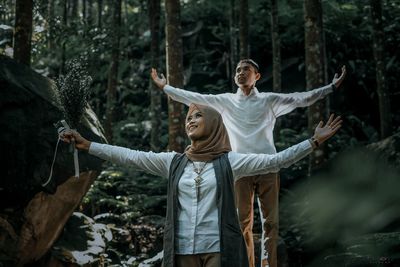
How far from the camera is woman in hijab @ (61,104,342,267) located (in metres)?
3.97

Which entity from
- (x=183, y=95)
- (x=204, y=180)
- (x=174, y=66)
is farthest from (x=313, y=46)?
(x=204, y=180)

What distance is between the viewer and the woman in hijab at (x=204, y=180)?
156 inches

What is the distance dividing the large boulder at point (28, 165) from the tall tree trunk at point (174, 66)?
2.34 meters

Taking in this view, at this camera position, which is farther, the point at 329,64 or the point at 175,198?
the point at 329,64

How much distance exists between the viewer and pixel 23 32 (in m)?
8.52

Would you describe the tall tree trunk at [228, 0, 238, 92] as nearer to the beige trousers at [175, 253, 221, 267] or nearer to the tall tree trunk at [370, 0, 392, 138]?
the tall tree trunk at [370, 0, 392, 138]

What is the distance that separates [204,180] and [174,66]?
16.9ft

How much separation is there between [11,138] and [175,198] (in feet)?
10.3

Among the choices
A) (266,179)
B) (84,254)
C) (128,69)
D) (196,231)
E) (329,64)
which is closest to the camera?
(196,231)

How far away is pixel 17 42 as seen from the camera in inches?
334

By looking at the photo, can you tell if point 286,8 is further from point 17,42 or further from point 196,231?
point 196,231

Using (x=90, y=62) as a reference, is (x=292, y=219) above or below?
below

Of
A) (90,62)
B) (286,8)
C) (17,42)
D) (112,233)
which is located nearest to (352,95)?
(286,8)

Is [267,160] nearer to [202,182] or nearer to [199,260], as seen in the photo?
[202,182]
